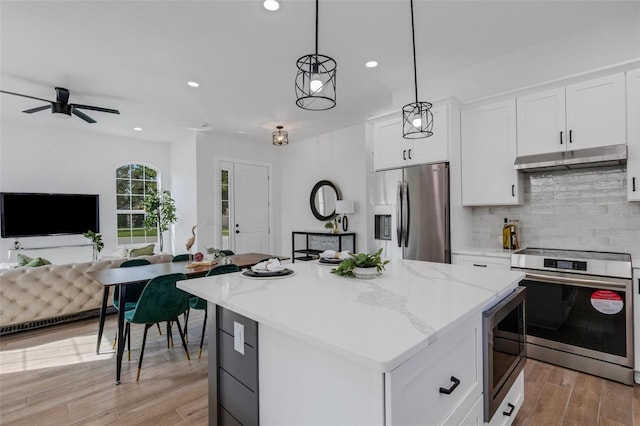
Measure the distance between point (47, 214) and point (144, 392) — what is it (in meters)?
4.98

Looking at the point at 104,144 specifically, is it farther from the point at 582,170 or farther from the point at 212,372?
the point at 582,170

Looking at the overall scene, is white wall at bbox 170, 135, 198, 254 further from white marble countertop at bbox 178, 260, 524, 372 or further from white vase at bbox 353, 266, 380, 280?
white vase at bbox 353, 266, 380, 280

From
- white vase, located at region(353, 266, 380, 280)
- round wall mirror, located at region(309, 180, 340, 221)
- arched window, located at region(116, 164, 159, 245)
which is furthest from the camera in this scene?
arched window, located at region(116, 164, 159, 245)

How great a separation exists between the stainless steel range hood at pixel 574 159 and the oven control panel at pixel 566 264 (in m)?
0.81

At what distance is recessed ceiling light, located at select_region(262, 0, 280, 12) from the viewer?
2473 millimetres

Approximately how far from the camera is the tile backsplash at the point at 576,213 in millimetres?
2805

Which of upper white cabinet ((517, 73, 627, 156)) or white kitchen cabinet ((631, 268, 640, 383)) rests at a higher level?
upper white cabinet ((517, 73, 627, 156))

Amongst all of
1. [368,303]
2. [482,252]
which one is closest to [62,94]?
[368,303]

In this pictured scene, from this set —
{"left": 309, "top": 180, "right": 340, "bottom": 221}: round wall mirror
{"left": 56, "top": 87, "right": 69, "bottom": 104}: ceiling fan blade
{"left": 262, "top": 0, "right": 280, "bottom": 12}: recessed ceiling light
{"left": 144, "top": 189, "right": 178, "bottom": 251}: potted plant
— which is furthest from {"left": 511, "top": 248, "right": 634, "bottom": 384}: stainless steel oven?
{"left": 144, "top": 189, "right": 178, "bottom": 251}: potted plant

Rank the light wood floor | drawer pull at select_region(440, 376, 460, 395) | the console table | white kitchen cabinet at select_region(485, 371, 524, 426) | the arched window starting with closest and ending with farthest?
drawer pull at select_region(440, 376, 460, 395) → white kitchen cabinet at select_region(485, 371, 524, 426) → the light wood floor → the console table → the arched window

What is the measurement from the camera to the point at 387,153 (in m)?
3.91

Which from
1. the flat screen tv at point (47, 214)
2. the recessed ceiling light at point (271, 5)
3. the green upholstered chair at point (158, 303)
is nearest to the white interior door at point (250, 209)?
the flat screen tv at point (47, 214)

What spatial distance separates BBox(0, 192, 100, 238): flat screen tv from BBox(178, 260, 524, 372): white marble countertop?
5698 millimetres

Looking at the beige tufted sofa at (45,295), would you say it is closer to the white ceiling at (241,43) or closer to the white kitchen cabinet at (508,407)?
the white ceiling at (241,43)
